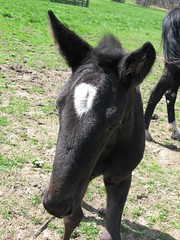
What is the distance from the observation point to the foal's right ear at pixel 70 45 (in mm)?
2525

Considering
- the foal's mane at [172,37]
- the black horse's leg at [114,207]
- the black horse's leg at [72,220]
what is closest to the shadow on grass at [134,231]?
the black horse's leg at [72,220]

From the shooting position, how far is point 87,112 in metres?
2.04

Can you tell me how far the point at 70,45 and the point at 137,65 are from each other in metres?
→ 0.62

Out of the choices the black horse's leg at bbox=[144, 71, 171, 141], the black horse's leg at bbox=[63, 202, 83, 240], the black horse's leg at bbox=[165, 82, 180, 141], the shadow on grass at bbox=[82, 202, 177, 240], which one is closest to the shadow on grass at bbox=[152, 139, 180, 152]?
the black horse's leg at bbox=[144, 71, 171, 141]

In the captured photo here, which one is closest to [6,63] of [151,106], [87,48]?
[151,106]

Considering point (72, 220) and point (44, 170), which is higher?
point (72, 220)

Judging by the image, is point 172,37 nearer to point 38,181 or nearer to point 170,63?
point 170,63

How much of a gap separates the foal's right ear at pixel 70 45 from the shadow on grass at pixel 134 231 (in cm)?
193

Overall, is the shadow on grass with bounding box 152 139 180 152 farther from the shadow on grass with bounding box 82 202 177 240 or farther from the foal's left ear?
the foal's left ear

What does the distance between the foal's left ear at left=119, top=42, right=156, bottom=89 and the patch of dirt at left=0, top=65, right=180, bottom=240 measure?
1.91 meters

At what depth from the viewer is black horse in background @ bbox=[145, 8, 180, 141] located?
511cm

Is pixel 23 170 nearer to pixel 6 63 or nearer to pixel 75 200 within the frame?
pixel 75 200

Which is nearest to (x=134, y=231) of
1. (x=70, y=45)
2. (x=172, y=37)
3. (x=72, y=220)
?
(x=72, y=220)

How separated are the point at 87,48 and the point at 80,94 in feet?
2.11
